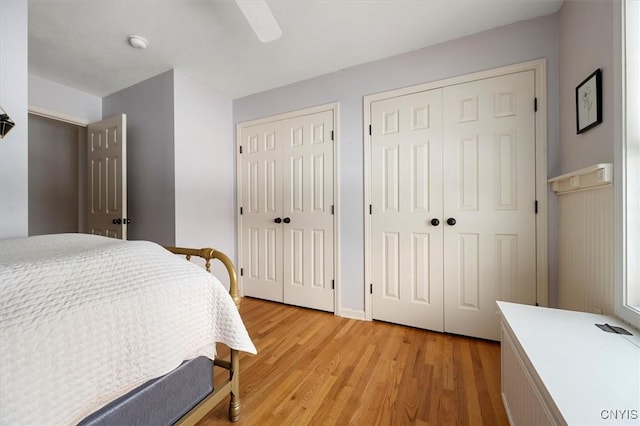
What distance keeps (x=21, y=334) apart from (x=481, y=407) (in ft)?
5.87

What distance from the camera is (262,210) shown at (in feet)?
8.99

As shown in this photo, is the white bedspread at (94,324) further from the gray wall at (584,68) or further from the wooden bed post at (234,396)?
the gray wall at (584,68)

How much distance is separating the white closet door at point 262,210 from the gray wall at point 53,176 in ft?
7.66

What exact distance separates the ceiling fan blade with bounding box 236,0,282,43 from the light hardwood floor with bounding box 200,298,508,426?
1966 millimetres

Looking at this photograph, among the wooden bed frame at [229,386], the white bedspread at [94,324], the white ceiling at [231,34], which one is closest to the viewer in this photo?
the white bedspread at [94,324]

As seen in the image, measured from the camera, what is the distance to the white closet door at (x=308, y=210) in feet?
7.81

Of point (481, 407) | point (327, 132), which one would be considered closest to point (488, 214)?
point (481, 407)

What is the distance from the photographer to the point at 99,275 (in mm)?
754

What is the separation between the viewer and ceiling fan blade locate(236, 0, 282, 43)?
3.72 feet

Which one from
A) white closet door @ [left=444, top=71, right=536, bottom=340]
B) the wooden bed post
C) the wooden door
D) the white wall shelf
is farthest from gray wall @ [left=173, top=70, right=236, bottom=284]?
the white wall shelf

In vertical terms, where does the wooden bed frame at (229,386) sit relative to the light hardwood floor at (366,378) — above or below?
above

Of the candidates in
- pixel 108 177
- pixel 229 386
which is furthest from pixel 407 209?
pixel 108 177

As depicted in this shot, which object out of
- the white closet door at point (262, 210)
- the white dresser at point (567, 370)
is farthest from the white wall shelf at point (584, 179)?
the white closet door at point (262, 210)

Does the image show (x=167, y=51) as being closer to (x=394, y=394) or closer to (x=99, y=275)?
(x=99, y=275)
